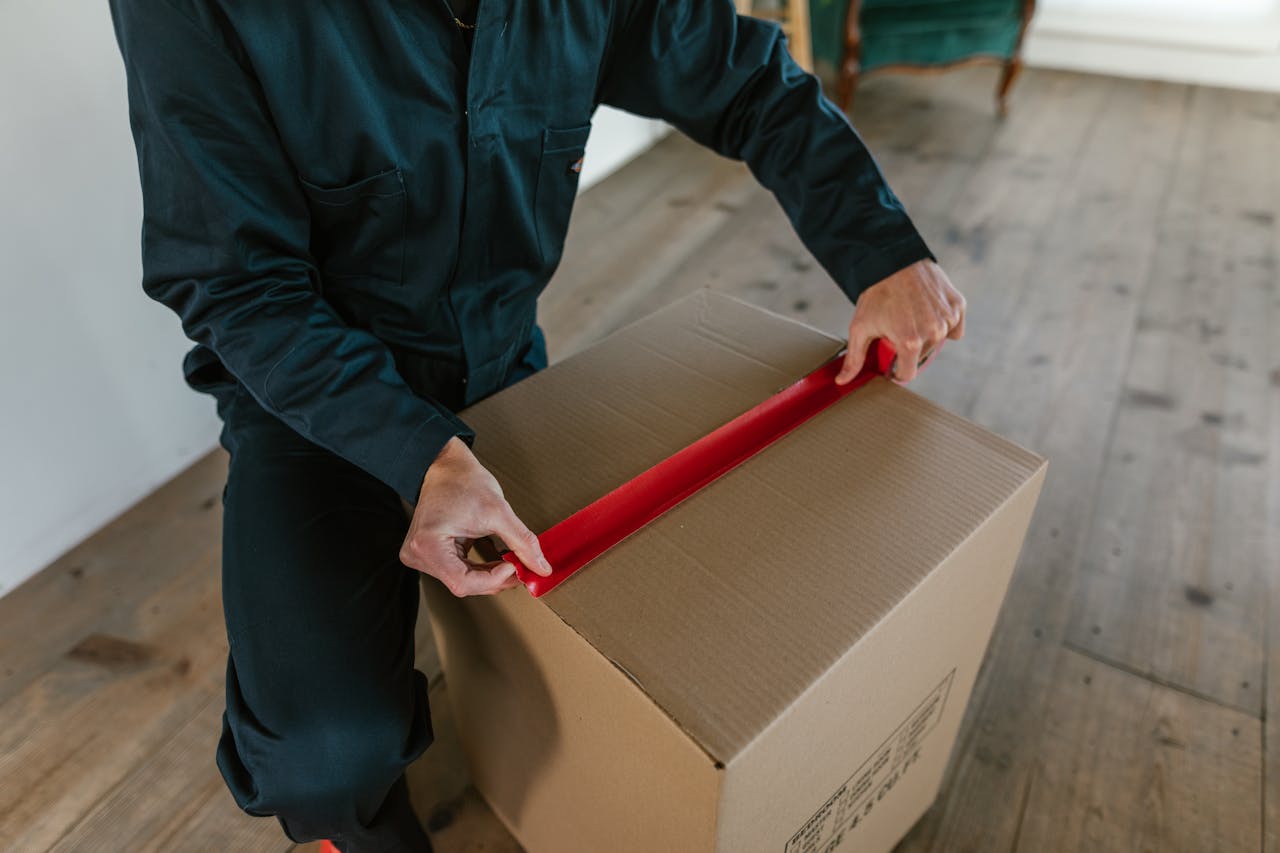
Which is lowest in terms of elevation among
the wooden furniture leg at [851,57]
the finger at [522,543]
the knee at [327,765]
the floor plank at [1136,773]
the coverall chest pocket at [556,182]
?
the floor plank at [1136,773]

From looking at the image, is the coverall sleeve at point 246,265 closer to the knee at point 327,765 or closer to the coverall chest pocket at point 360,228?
the coverall chest pocket at point 360,228

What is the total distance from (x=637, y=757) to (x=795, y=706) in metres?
0.12

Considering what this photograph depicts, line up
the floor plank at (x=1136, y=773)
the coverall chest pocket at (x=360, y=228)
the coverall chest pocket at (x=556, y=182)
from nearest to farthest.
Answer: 1. the coverall chest pocket at (x=360, y=228)
2. the coverall chest pocket at (x=556, y=182)
3. the floor plank at (x=1136, y=773)

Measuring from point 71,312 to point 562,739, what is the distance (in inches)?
38.7

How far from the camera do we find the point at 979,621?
0.73 metres

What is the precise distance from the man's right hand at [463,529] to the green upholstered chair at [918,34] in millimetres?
2327

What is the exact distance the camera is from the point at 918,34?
2.51 m

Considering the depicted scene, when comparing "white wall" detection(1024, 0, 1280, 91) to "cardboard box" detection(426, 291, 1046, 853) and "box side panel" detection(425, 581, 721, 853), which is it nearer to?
"cardboard box" detection(426, 291, 1046, 853)

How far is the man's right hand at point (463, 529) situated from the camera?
569mm

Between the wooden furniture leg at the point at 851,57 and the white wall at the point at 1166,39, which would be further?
the white wall at the point at 1166,39

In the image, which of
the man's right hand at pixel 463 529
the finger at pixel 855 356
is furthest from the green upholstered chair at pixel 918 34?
the man's right hand at pixel 463 529

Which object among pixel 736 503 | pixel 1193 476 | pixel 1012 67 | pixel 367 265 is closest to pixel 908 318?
pixel 736 503

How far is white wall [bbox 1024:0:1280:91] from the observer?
2865mm

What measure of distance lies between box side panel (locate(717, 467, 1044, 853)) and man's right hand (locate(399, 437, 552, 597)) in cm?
19
